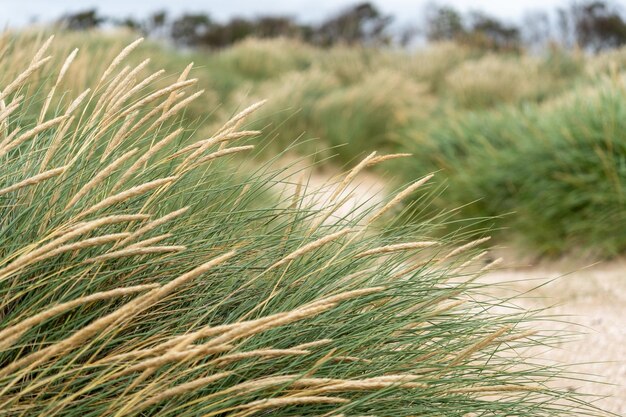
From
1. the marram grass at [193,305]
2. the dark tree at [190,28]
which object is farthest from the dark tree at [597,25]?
the marram grass at [193,305]

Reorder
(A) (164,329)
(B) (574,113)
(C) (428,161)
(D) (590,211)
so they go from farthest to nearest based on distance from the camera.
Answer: (C) (428,161)
(B) (574,113)
(D) (590,211)
(A) (164,329)

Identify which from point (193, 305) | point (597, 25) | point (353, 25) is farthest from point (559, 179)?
point (353, 25)

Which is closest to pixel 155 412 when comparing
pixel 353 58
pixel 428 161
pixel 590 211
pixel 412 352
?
pixel 412 352

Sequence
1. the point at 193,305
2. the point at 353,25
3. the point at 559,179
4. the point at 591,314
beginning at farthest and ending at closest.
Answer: the point at 353,25
the point at 559,179
the point at 591,314
the point at 193,305

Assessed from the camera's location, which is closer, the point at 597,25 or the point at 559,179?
the point at 559,179

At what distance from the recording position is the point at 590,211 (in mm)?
4973

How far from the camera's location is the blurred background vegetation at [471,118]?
16.6 ft

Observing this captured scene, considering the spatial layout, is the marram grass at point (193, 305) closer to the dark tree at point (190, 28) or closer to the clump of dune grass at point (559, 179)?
the clump of dune grass at point (559, 179)

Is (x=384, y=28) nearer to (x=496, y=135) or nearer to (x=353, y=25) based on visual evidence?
(x=353, y=25)

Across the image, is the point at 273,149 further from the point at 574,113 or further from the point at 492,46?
the point at 492,46

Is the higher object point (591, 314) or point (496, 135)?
point (496, 135)

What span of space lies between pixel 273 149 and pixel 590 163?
3770 mm

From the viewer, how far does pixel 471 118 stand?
698 cm

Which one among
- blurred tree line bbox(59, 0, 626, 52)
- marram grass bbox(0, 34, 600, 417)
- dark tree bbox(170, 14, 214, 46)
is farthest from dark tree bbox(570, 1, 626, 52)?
marram grass bbox(0, 34, 600, 417)
